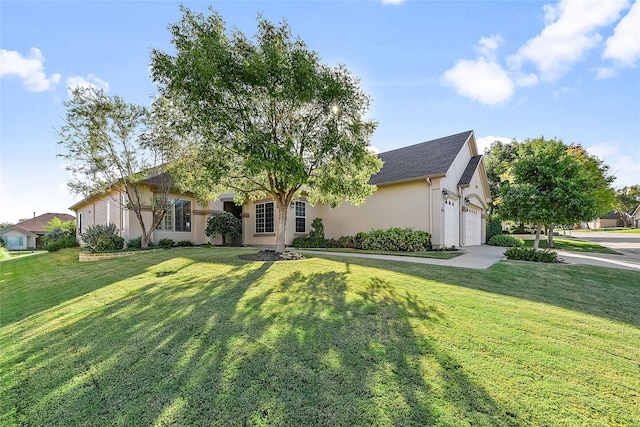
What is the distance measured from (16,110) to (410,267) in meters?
14.4

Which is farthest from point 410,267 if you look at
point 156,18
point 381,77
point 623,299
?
point 156,18

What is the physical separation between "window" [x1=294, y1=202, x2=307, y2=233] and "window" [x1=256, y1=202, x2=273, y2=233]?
5.33ft

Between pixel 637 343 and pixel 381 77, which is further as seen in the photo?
pixel 381 77

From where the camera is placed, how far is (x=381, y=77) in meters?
10.9

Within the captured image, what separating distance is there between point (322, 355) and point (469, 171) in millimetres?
16416

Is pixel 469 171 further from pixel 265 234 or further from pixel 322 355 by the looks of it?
pixel 322 355

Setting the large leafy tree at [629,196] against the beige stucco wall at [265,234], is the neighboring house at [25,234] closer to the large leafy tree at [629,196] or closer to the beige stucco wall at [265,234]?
the beige stucco wall at [265,234]

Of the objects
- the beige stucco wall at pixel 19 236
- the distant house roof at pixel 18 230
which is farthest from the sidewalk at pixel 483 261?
the distant house roof at pixel 18 230

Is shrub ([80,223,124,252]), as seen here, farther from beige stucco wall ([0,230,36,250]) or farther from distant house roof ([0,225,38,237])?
distant house roof ([0,225,38,237])

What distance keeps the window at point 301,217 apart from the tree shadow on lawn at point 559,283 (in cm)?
863

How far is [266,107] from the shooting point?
29.7 feet

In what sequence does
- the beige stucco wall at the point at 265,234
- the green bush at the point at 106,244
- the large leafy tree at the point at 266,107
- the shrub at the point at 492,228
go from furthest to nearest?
the shrub at the point at 492,228, the beige stucco wall at the point at 265,234, the green bush at the point at 106,244, the large leafy tree at the point at 266,107

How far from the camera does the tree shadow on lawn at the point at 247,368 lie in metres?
2.27

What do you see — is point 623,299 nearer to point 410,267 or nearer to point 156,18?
point 410,267
